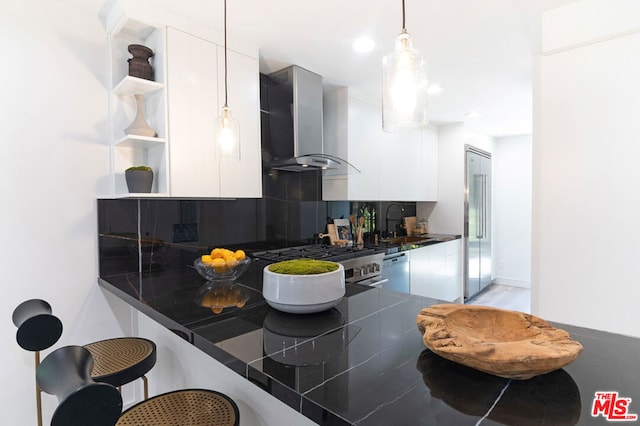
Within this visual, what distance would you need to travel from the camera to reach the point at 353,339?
3.26 feet

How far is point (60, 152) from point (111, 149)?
0.24 meters

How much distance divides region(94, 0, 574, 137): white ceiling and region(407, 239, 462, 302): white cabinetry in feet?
5.69

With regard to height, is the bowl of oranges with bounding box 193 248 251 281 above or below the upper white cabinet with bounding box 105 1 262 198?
below

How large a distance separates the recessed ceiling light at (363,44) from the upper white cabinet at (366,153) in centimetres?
80

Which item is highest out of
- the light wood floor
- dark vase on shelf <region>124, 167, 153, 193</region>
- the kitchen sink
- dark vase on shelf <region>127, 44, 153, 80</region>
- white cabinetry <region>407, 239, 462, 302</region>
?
dark vase on shelf <region>127, 44, 153, 80</region>

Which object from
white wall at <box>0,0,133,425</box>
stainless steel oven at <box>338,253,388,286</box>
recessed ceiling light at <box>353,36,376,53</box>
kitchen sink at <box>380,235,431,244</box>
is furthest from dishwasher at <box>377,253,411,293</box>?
white wall at <box>0,0,133,425</box>

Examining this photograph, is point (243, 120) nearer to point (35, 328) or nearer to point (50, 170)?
point (50, 170)

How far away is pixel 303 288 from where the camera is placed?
3.77ft

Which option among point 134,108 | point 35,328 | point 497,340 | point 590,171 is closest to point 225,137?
point 134,108

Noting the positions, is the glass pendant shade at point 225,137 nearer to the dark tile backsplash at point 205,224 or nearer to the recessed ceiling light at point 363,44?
the dark tile backsplash at point 205,224

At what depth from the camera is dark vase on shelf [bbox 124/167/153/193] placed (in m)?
1.80

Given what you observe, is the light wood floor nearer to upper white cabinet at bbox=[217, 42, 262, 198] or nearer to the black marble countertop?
upper white cabinet at bbox=[217, 42, 262, 198]

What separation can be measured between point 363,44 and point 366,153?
1.26m

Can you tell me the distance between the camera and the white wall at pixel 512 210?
545 centimetres
